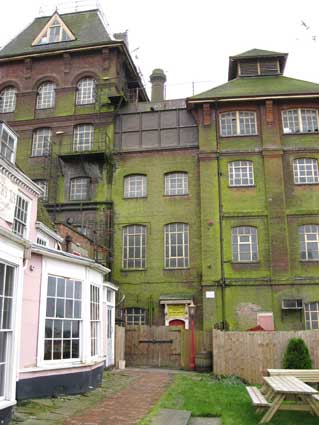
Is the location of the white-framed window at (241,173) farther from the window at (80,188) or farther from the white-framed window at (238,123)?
the window at (80,188)

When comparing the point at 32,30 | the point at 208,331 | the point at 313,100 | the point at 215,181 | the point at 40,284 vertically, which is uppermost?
the point at 32,30

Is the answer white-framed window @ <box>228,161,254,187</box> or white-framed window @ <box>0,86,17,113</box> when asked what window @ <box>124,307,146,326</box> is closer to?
white-framed window @ <box>228,161,254,187</box>

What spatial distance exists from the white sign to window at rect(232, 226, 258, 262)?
1411 centimetres

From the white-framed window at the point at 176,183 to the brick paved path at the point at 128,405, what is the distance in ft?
42.5

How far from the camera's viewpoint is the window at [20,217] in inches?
566

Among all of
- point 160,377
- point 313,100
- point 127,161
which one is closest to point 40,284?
point 160,377

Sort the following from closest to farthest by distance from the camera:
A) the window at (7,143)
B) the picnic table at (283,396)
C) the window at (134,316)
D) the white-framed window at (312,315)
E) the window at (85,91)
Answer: the picnic table at (283,396)
the window at (7,143)
the white-framed window at (312,315)
the window at (134,316)
the window at (85,91)

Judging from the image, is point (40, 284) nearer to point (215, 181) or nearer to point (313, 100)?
point (215, 181)

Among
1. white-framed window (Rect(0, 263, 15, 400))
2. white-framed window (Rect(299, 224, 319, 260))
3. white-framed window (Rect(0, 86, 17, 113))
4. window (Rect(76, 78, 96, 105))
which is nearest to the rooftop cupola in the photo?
window (Rect(76, 78, 96, 105))

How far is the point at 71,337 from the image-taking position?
1169 centimetres

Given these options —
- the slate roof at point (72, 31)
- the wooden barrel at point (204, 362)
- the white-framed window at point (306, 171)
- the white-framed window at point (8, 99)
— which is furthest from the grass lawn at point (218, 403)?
the slate roof at point (72, 31)

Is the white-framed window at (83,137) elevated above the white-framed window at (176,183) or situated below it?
above

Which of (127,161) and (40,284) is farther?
(127,161)

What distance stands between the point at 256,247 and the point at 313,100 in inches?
373
